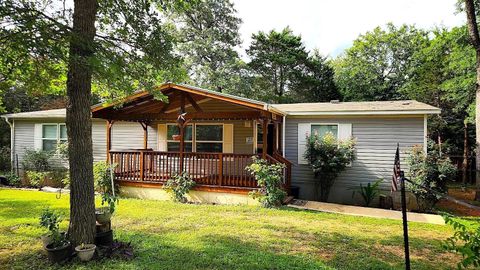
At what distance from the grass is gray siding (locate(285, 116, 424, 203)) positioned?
9.08ft

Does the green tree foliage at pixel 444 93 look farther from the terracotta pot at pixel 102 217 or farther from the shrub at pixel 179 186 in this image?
the terracotta pot at pixel 102 217

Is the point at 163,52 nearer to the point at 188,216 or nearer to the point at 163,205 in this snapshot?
the point at 188,216

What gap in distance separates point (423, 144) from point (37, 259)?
32.3 feet

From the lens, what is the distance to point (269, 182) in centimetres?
822

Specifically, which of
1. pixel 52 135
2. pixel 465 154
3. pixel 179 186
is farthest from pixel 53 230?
pixel 465 154

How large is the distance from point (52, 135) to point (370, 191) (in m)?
13.0

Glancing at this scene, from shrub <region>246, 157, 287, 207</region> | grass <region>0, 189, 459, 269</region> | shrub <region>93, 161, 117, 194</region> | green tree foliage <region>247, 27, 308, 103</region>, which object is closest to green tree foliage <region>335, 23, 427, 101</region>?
green tree foliage <region>247, 27, 308, 103</region>

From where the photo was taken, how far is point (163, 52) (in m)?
5.68

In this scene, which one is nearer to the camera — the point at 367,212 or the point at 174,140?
the point at 367,212

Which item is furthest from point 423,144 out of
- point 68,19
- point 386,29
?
point 386,29

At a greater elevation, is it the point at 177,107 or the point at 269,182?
the point at 177,107

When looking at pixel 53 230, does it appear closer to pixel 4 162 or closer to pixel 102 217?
pixel 102 217

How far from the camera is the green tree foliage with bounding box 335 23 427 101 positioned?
2319 centimetres

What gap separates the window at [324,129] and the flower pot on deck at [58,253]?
8.11 meters
